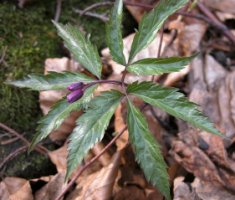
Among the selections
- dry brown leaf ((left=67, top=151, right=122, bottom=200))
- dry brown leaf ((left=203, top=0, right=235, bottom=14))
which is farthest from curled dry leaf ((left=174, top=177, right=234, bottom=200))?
dry brown leaf ((left=203, top=0, right=235, bottom=14))

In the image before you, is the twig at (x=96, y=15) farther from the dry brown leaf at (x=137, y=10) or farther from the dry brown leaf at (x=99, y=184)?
the dry brown leaf at (x=99, y=184)

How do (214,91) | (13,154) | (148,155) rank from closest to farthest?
1. (148,155)
2. (13,154)
3. (214,91)

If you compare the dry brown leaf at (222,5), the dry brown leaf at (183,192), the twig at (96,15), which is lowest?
the dry brown leaf at (183,192)

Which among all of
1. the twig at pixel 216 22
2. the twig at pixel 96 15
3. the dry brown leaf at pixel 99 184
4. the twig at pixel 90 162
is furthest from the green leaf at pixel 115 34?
the twig at pixel 216 22

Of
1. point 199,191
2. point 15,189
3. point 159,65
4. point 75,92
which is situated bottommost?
point 15,189

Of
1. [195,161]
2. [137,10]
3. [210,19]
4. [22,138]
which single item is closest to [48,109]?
[22,138]

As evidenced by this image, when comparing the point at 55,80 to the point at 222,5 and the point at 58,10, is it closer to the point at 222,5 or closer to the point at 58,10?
the point at 58,10

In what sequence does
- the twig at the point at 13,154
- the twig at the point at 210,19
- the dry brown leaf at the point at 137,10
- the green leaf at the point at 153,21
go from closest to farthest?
1. the green leaf at the point at 153,21
2. the twig at the point at 13,154
3. the twig at the point at 210,19
4. the dry brown leaf at the point at 137,10
